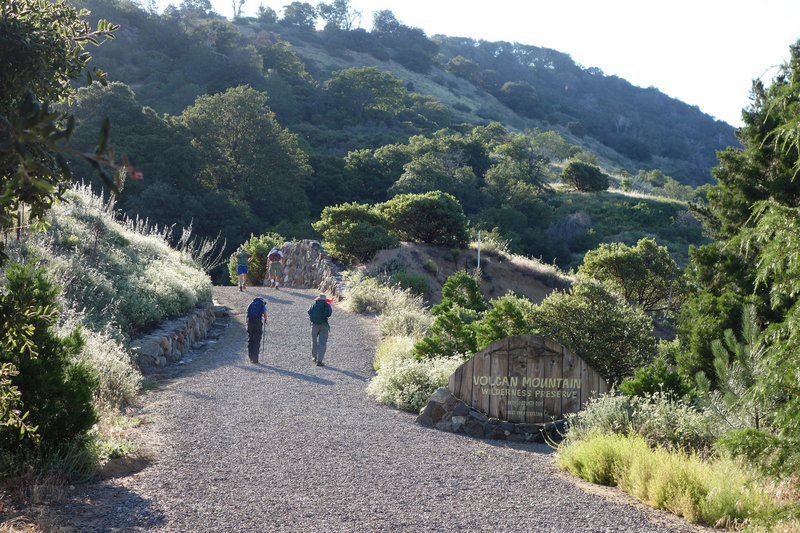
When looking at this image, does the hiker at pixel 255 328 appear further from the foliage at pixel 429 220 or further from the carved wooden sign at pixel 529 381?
the foliage at pixel 429 220

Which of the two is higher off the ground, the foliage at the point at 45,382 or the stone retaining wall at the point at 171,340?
the foliage at the point at 45,382

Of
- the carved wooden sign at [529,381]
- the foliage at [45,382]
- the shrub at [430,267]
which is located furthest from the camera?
the shrub at [430,267]

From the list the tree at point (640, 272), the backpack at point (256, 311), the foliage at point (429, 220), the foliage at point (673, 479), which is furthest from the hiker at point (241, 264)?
the foliage at point (673, 479)

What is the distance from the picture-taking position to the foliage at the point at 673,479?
15.5ft

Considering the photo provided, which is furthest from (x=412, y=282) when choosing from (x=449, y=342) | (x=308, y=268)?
(x=449, y=342)

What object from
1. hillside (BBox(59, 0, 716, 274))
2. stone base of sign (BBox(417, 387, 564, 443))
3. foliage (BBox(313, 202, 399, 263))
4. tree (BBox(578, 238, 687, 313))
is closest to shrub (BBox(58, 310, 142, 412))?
stone base of sign (BBox(417, 387, 564, 443))

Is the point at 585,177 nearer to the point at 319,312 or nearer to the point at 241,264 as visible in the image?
the point at 241,264

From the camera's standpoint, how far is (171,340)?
11695 millimetres

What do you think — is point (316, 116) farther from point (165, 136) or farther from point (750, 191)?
point (750, 191)

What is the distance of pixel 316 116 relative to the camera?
59.0 m

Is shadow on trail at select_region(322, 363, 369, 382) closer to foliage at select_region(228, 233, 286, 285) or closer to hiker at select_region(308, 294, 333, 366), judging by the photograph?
hiker at select_region(308, 294, 333, 366)

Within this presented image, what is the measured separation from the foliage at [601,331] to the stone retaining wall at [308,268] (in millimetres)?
12478

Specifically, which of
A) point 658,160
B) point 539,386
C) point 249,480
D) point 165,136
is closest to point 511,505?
point 249,480

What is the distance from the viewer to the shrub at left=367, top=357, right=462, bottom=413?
8.87 m
